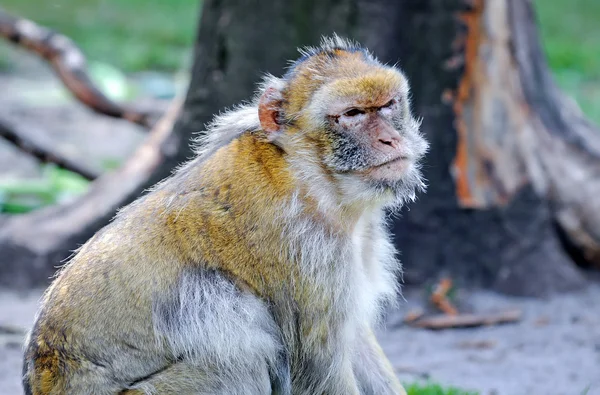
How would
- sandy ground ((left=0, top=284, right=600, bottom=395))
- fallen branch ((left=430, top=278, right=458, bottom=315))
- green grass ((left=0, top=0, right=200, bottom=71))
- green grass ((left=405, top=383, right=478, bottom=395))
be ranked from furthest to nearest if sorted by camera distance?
green grass ((left=0, top=0, right=200, bottom=71))
fallen branch ((left=430, top=278, right=458, bottom=315))
sandy ground ((left=0, top=284, right=600, bottom=395))
green grass ((left=405, top=383, right=478, bottom=395))

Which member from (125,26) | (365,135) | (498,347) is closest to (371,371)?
(365,135)

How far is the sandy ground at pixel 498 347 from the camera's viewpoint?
635 centimetres

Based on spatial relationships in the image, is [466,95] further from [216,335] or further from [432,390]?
[216,335]

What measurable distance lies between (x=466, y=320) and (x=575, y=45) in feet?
35.5

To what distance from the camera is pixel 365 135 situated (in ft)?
14.1

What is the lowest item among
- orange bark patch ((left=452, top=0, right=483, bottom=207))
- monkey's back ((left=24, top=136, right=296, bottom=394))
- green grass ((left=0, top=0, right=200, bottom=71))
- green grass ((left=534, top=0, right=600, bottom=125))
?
monkey's back ((left=24, top=136, right=296, bottom=394))

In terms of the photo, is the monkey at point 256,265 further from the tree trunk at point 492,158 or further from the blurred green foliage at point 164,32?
the blurred green foliage at point 164,32

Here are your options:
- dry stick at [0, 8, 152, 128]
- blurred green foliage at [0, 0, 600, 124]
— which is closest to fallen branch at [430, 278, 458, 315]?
dry stick at [0, 8, 152, 128]

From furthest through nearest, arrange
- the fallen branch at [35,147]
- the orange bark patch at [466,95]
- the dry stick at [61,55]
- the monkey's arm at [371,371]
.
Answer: the fallen branch at [35,147], the dry stick at [61,55], the orange bark patch at [466,95], the monkey's arm at [371,371]

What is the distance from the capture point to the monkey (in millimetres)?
4285

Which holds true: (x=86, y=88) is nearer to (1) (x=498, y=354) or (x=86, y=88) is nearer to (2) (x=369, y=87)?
(1) (x=498, y=354)

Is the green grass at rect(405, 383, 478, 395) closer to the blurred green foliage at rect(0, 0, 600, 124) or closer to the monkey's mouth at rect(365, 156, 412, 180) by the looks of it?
the monkey's mouth at rect(365, 156, 412, 180)

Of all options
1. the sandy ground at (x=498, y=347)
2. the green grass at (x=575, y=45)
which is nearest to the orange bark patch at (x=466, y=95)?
the sandy ground at (x=498, y=347)

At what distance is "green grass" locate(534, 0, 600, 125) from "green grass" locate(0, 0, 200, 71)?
21.2 ft
